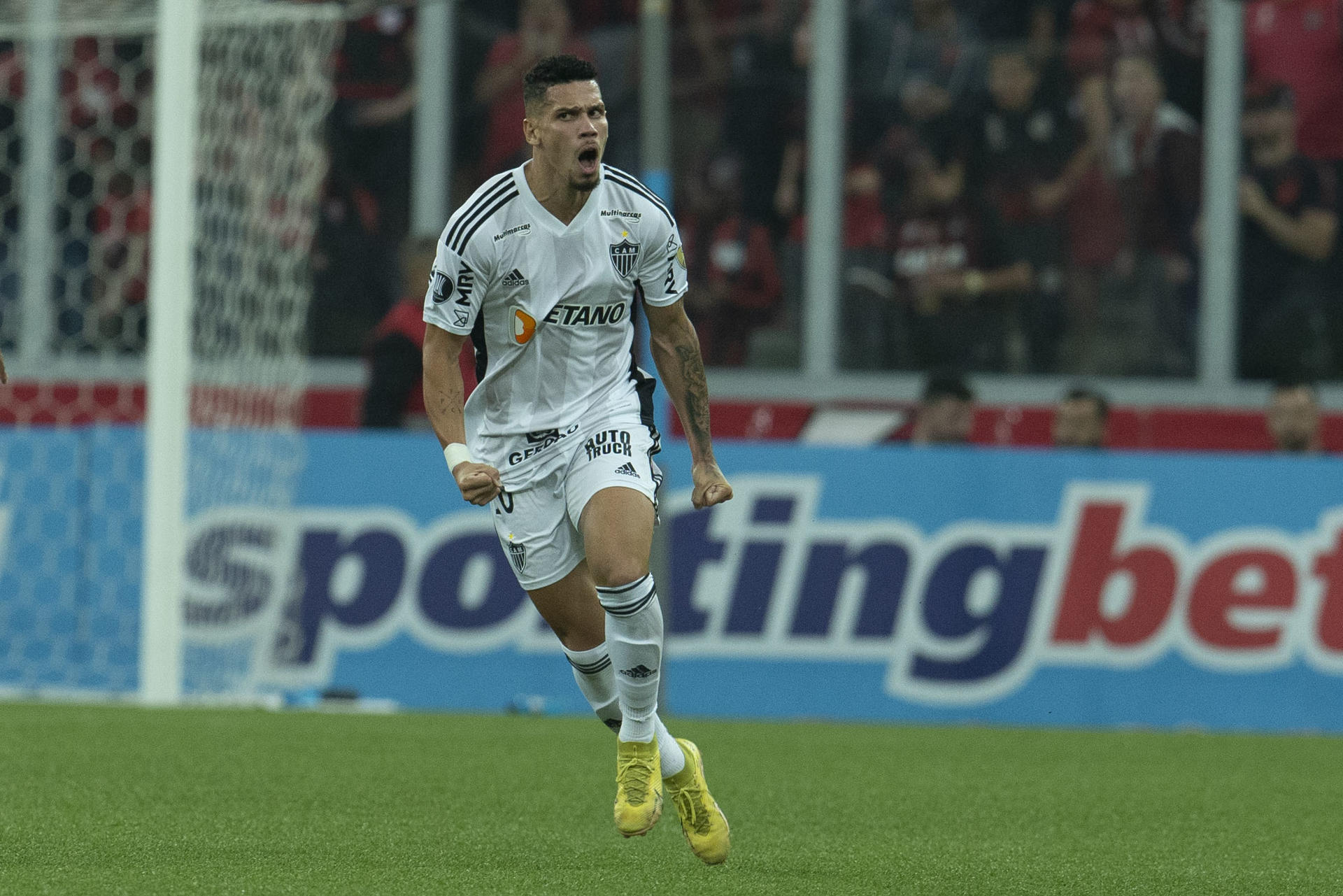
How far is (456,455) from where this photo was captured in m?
5.66

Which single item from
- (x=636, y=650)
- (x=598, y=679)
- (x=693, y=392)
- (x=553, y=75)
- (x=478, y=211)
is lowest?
(x=598, y=679)

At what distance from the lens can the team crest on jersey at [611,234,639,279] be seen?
5.88m

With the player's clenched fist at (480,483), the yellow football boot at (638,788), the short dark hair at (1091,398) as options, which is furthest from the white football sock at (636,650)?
the short dark hair at (1091,398)

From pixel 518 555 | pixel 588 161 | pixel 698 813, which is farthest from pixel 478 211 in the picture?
pixel 698 813

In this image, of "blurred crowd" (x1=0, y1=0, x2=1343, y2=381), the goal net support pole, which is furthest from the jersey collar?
"blurred crowd" (x1=0, y1=0, x2=1343, y2=381)

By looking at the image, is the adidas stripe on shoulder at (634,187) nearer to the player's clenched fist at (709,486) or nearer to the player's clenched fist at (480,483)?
the player's clenched fist at (709,486)

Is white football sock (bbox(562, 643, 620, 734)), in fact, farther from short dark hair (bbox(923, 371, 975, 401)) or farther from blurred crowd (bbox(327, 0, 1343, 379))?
blurred crowd (bbox(327, 0, 1343, 379))

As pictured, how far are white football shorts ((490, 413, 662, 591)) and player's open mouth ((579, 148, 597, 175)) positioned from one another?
0.68 m

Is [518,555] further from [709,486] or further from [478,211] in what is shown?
[478,211]

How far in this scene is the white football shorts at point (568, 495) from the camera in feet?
19.2

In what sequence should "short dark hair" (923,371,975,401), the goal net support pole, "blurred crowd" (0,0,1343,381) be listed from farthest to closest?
"blurred crowd" (0,0,1343,381) → "short dark hair" (923,371,975,401) → the goal net support pole

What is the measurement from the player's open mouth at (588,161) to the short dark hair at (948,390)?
592 cm

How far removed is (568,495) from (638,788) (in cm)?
82

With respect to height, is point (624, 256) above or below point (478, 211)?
below
